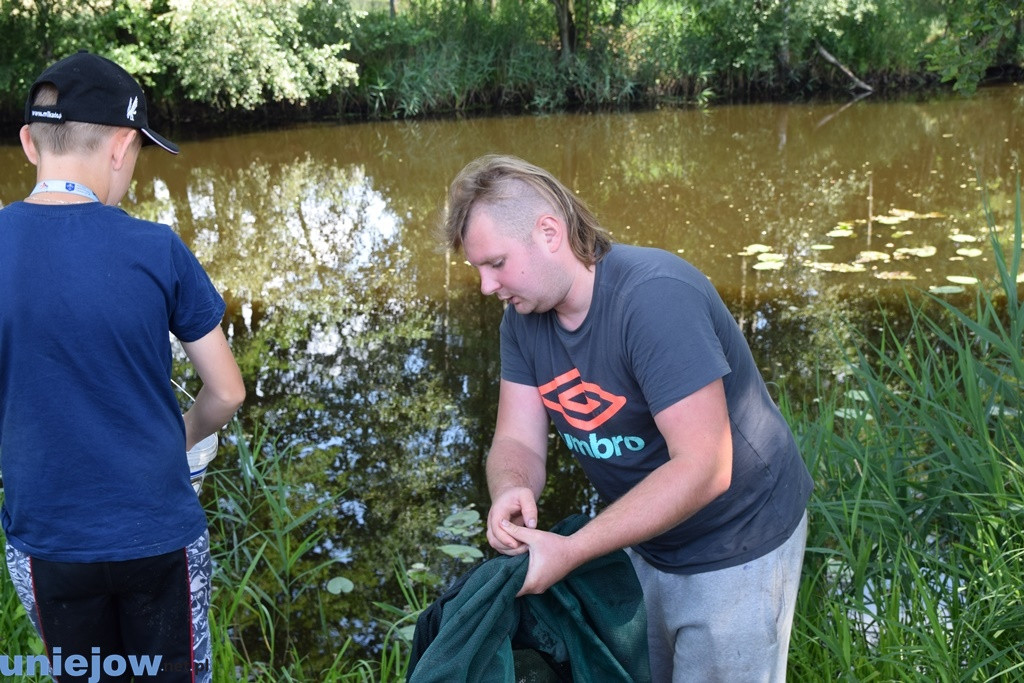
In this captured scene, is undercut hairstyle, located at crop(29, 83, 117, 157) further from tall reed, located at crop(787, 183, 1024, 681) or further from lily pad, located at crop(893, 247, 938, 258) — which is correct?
lily pad, located at crop(893, 247, 938, 258)

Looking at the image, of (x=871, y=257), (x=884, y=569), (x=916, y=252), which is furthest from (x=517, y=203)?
(x=916, y=252)

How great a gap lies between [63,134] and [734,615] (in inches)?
60.5

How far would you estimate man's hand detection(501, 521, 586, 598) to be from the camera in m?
1.69

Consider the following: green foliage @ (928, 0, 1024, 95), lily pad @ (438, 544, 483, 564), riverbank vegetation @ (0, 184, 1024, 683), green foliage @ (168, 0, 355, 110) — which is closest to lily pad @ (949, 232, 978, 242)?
green foliage @ (928, 0, 1024, 95)

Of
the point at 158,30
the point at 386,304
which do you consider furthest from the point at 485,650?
the point at 158,30

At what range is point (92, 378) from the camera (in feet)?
5.94

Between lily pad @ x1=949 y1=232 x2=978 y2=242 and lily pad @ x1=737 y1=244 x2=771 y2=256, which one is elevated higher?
lily pad @ x1=949 y1=232 x2=978 y2=242

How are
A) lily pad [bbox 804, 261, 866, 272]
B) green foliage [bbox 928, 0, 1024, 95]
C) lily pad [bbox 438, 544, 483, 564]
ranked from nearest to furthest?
green foliage [bbox 928, 0, 1024, 95] < lily pad [bbox 438, 544, 483, 564] < lily pad [bbox 804, 261, 866, 272]

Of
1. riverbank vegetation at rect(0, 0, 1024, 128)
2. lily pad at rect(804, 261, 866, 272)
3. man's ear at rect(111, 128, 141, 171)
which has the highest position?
riverbank vegetation at rect(0, 0, 1024, 128)

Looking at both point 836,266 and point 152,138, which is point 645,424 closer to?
point 152,138

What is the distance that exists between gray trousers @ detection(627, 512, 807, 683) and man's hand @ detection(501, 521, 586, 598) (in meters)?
0.35

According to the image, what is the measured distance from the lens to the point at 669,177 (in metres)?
10.6

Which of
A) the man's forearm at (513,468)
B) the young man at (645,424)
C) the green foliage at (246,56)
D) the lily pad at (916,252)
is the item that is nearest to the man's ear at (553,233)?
the young man at (645,424)

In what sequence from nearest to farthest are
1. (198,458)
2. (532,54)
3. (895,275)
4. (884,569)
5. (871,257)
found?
(198,458), (884,569), (895,275), (871,257), (532,54)
